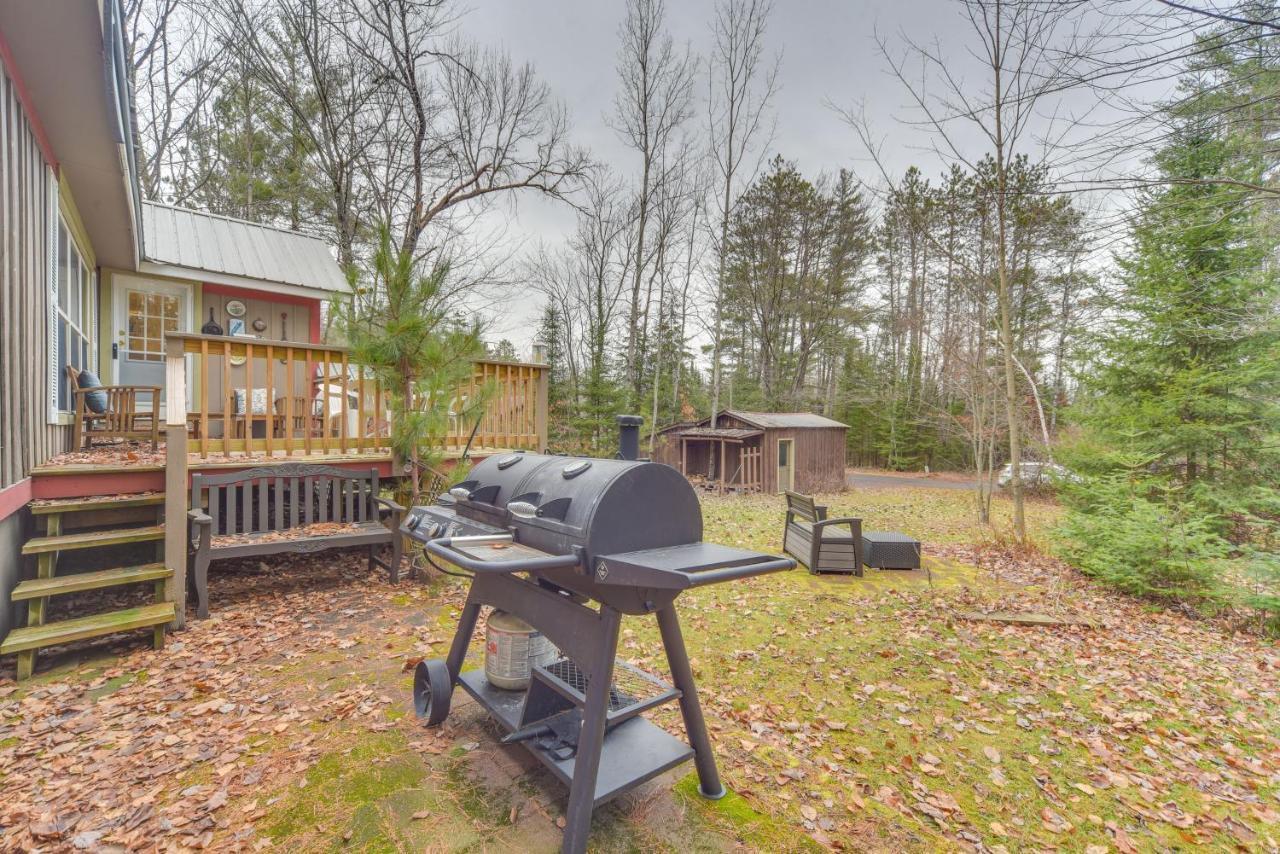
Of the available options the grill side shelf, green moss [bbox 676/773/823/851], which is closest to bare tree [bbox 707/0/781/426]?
green moss [bbox 676/773/823/851]

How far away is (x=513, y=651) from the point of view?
2.55 m

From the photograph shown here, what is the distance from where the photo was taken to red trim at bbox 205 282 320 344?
769 centimetres

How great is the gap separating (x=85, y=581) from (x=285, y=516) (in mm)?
1848

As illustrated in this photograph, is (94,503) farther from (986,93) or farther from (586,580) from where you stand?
(986,93)

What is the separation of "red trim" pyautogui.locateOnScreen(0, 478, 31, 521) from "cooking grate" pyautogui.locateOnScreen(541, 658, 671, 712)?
3406 millimetres

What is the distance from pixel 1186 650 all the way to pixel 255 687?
6.64 metres

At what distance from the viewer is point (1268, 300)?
5.20 meters

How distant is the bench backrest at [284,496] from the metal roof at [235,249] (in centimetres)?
314

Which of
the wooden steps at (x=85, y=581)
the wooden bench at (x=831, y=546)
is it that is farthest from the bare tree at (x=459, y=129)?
the wooden bench at (x=831, y=546)

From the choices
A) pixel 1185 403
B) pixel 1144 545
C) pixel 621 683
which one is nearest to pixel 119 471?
pixel 621 683

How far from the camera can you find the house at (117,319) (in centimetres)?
334

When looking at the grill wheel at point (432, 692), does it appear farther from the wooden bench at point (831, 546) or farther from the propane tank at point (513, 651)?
the wooden bench at point (831, 546)

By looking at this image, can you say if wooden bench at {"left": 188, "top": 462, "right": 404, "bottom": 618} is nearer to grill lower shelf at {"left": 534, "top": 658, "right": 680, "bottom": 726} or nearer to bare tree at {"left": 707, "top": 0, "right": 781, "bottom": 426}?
grill lower shelf at {"left": 534, "top": 658, "right": 680, "bottom": 726}

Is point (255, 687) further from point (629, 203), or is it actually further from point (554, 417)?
point (629, 203)
